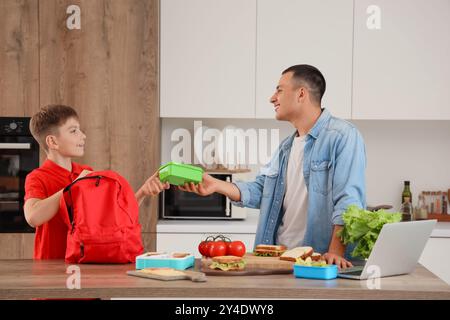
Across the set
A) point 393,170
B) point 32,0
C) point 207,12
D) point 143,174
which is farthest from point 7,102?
point 393,170

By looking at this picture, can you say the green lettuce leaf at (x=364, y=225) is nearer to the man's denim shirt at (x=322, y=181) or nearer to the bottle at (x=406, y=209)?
the man's denim shirt at (x=322, y=181)

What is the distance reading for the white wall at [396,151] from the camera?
15.9 feet

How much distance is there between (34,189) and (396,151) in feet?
9.77

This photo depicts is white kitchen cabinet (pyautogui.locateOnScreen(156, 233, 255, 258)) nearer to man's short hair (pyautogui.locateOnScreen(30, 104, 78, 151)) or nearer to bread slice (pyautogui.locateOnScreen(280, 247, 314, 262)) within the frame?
man's short hair (pyautogui.locateOnScreen(30, 104, 78, 151))

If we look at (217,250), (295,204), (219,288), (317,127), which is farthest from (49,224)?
(317,127)

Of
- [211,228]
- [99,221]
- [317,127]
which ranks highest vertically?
[317,127]

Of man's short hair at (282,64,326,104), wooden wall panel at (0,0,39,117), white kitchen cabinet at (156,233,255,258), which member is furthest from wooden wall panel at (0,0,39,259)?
man's short hair at (282,64,326,104)

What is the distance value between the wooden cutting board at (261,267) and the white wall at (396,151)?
8.48 ft

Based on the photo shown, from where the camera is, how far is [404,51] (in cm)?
439

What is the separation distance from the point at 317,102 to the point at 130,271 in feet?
4.17

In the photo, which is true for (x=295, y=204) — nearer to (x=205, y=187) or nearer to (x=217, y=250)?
(x=205, y=187)

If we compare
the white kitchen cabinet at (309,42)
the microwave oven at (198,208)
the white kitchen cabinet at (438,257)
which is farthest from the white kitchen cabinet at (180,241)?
the white kitchen cabinet at (438,257)

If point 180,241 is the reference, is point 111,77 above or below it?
above

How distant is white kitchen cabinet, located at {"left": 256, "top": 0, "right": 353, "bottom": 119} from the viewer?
14.4 feet
